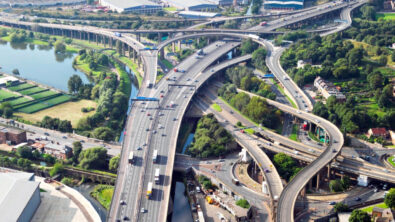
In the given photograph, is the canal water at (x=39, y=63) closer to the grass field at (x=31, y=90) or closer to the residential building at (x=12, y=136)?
the grass field at (x=31, y=90)

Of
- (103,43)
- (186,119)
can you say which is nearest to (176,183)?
(186,119)

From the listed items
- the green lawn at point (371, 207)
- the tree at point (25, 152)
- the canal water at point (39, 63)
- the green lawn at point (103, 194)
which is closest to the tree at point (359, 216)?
the green lawn at point (371, 207)

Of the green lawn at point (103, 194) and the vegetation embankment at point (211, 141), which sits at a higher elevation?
the vegetation embankment at point (211, 141)

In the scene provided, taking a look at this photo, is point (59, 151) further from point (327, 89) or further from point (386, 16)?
point (386, 16)

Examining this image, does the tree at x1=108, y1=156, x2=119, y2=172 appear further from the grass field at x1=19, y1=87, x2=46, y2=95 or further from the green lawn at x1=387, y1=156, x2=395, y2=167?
the grass field at x1=19, y1=87, x2=46, y2=95

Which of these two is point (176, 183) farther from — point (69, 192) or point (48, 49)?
point (48, 49)
